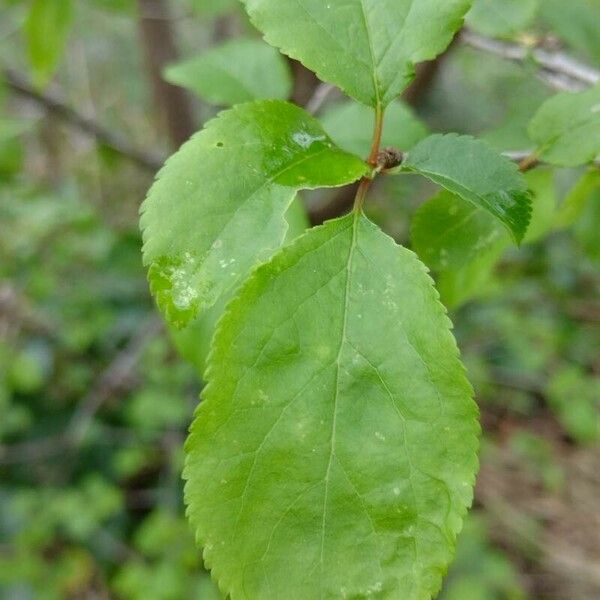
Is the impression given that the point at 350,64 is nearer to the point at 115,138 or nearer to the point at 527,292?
the point at 115,138

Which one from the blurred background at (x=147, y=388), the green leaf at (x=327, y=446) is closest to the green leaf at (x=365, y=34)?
the green leaf at (x=327, y=446)

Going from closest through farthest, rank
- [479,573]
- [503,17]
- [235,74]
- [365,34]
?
[365,34] → [503,17] → [235,74] → [479,573]

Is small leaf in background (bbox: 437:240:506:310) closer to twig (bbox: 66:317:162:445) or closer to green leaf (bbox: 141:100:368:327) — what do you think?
green leaf (bbox: 141:100:368:327)

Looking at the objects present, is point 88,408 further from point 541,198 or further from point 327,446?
point 327,446

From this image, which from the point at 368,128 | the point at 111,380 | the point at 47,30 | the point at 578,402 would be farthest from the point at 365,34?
the point at 578,402

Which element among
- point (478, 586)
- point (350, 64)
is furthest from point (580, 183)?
point (478, 586)

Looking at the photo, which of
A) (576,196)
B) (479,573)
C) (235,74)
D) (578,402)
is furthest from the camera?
(578,402)
